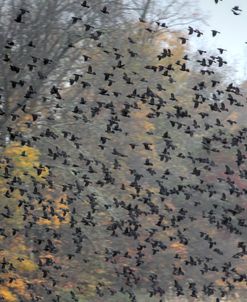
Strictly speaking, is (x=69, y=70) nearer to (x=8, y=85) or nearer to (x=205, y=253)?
(x=8, y=85)

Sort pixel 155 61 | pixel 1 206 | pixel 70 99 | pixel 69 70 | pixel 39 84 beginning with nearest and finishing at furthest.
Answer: pixel 1 206
pixel 39 84
pixel 69 70
pixel 70 99
pixel 155 61

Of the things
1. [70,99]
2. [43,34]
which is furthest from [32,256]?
[43,34]

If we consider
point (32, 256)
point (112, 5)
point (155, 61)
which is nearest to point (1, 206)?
point (32, 256)

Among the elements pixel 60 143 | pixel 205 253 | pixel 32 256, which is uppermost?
pixel 60 143

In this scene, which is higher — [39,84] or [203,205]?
[39,84]

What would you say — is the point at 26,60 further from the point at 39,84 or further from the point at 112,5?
the point at 112,5

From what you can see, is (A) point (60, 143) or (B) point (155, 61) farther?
(B) point (155, 61)

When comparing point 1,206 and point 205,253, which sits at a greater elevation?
point 1,206

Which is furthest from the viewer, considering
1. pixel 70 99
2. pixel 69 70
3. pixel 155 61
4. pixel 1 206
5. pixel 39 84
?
pixel 155 61

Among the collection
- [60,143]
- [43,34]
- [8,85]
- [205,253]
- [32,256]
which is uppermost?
[43,34]
